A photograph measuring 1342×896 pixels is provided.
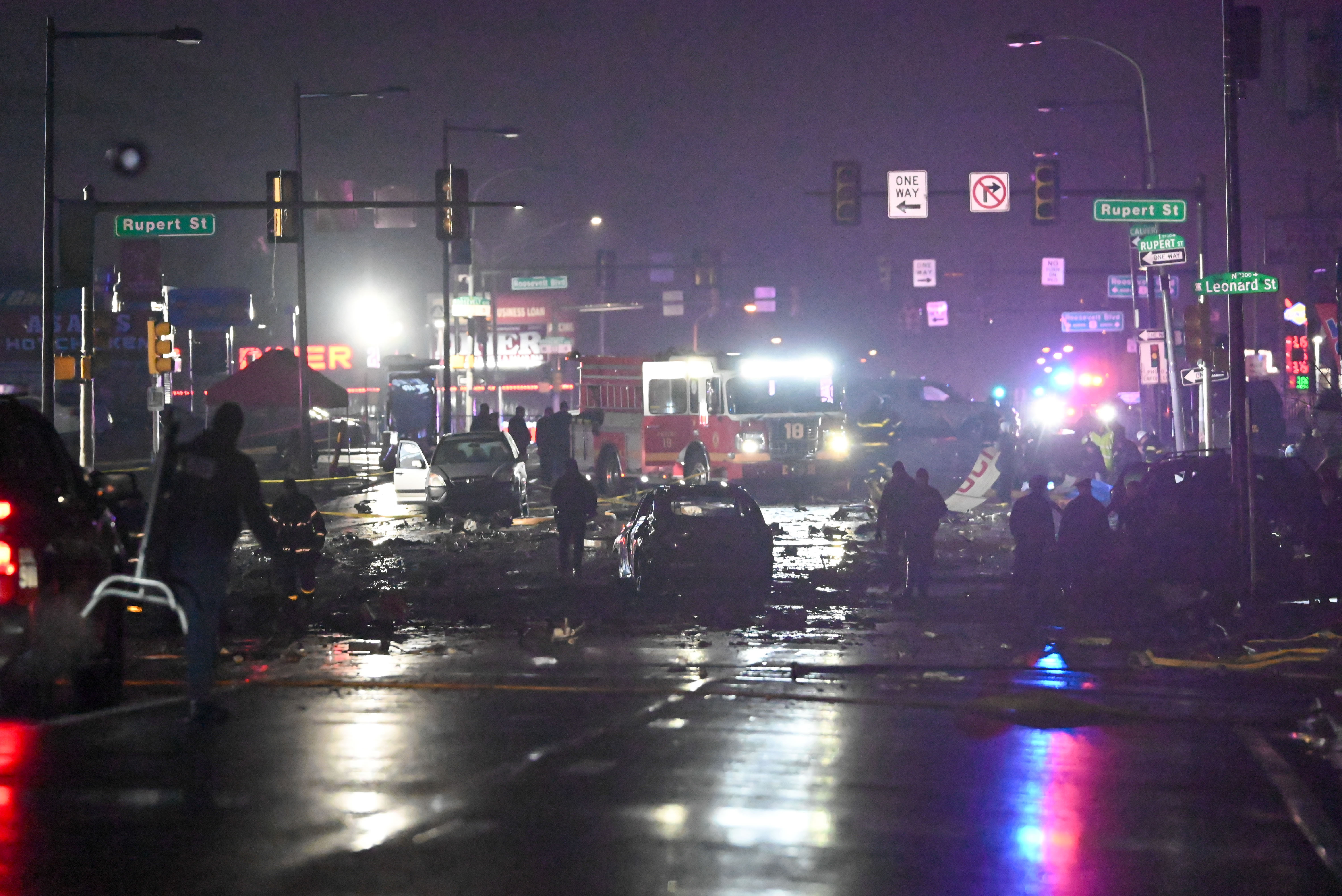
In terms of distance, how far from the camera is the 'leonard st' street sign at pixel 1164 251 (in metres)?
28.3

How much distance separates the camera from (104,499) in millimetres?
9266

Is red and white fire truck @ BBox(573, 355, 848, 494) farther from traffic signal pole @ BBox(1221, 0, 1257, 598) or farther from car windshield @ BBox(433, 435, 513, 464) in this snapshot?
traffic signal pole @ BBox(1221, 0, 1257, 598)

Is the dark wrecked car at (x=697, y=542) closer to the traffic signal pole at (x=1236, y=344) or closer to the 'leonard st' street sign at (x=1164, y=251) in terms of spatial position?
the traffic signal pole at (x=1236, y=344)

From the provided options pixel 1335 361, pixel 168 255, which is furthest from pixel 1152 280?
pixel 168 255

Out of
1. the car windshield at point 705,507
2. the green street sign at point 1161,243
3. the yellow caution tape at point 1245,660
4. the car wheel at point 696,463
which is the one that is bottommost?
the yellow caution tape at point 1245,660

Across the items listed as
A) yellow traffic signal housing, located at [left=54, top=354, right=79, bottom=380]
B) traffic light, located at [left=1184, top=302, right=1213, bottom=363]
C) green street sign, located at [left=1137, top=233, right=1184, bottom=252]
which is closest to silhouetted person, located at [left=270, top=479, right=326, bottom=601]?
yellow traffic signal housing, located at [left=54, top=354, right=79, bottom=380]

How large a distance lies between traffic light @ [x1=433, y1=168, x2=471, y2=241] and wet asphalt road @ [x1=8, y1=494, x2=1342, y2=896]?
16.5 meters

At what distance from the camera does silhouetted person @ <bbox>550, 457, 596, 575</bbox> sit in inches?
723

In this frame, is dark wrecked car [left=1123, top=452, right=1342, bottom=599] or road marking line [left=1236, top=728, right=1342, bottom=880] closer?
road marking line [left=1236, top=728, right=1342, bottom=880]

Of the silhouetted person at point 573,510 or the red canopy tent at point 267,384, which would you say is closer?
the silhouetted person at point 573,510

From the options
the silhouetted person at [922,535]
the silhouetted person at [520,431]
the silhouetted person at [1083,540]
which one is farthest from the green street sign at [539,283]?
the silhouetted person at [1083,540]

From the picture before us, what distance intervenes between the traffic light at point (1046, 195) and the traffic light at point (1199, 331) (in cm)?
486

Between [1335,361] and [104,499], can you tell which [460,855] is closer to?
[104,499]

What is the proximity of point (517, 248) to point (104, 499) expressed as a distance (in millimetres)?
111002
